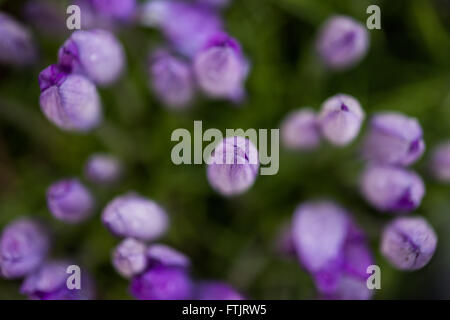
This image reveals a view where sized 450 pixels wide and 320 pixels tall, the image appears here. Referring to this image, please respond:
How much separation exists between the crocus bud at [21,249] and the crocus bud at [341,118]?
25cm

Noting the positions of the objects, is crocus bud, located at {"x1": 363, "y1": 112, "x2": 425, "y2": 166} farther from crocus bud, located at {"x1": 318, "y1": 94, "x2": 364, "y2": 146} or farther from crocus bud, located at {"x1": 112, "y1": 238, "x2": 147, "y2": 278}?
crocus bud, located at {"x1": 112, "y1": 238, "x2": 147, "y2": 278}

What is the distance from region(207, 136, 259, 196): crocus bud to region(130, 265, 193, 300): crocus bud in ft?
0.24

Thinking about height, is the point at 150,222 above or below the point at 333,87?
below

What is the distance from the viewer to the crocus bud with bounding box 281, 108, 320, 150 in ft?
1.53

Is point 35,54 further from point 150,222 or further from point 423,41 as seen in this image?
point 423,41

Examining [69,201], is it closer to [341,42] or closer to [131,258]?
[131,258]

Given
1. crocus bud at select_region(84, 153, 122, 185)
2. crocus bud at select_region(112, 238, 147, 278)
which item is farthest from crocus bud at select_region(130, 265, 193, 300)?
crocus bud at select_region(84, 153, 122, 185)

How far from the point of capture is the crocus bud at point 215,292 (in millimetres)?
442

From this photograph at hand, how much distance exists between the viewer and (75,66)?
15.9 inches

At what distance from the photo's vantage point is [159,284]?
1.31 feet

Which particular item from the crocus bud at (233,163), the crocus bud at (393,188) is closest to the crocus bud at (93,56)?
the crocus bud at (233,163)

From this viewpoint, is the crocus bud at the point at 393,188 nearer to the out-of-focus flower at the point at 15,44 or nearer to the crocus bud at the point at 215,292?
the crocus bud at the point at 215,292

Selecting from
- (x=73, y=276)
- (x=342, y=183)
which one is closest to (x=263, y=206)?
(x=342, y=183)
